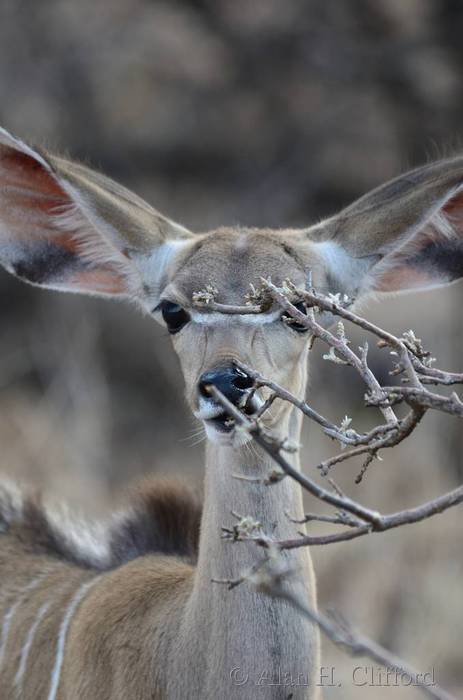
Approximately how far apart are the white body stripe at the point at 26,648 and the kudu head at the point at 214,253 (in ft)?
2.93

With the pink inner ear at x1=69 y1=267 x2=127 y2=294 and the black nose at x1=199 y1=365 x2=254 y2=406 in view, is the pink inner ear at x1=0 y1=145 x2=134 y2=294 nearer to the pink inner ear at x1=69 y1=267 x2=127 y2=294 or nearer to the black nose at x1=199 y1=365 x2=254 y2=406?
the pink inner ear at x1=69 y1=267 x2=127 y2=294

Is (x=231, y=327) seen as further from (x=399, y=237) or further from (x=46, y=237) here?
(x=46, y=237)

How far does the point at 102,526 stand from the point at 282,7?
6.71 meters

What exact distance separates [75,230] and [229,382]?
3.33 feet

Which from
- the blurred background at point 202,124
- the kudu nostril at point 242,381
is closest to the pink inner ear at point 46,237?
the kudu nostril at point 242,381

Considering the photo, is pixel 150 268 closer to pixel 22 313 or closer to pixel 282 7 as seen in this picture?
pixel 22 313

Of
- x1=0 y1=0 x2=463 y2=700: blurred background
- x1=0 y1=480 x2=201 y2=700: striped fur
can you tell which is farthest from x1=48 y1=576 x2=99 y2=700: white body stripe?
x1=0 y1=0 x2=463 y2=700: blurred background

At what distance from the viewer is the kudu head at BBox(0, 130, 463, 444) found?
9.68 ft

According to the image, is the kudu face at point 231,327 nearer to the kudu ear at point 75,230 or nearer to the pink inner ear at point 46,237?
the kudu ear at point 75,230

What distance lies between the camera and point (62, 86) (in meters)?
9.41

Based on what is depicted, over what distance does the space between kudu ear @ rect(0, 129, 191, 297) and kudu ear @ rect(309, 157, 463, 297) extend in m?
0.46

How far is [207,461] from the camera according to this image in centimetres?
304

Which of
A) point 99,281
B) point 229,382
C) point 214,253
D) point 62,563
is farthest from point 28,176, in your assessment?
point 62,563

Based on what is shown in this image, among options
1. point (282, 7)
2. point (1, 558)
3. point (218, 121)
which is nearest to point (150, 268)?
point (1, 558)
